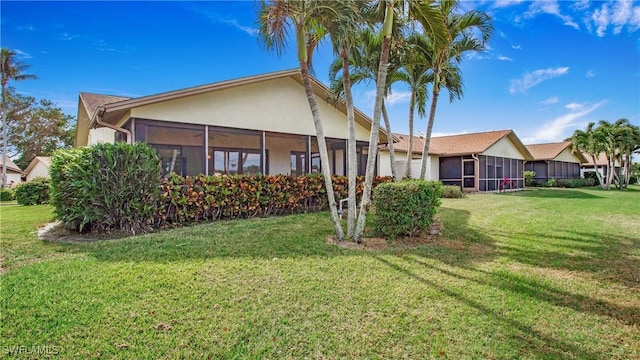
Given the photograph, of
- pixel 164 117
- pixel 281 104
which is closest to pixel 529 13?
pixel 281 104

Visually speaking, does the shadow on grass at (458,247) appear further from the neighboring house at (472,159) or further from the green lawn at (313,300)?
the neighboring house at (472,159)

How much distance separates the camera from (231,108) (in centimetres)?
1031

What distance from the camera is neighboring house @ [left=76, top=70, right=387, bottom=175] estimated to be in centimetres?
886

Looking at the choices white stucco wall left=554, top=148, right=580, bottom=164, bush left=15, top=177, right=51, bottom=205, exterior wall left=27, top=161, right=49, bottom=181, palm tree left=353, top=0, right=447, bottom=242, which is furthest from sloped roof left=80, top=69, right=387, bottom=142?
exterior wall left=27, top=161, right=49, bottom=181

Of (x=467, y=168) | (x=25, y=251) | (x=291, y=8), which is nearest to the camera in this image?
(x=25, y=251)

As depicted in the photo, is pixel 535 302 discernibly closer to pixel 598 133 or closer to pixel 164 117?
pixel 164 117

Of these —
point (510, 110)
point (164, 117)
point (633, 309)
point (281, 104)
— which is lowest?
point (633, 309)

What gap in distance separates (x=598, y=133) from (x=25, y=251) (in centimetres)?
3372

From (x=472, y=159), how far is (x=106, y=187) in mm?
21598

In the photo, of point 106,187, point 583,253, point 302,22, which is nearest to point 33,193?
point 106,187

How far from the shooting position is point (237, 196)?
29.4ft

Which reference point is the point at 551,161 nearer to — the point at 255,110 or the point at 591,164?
the point at 591,164

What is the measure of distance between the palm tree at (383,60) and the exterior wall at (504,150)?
1756cm

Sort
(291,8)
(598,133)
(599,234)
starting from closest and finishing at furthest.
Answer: (291,8), (599,234), (598,133)
